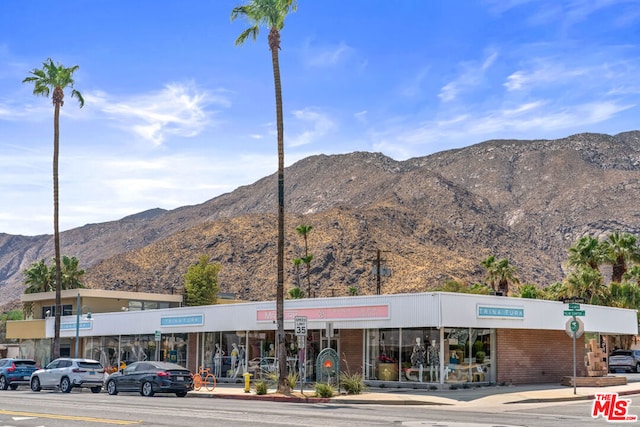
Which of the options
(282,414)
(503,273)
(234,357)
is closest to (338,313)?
(234,357)

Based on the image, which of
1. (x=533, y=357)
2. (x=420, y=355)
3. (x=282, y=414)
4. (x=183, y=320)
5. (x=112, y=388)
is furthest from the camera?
(x=183, y=320)

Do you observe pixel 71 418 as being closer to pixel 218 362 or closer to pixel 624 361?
pixel 218 362

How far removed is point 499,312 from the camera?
35531mm

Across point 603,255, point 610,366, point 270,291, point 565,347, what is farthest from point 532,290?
point 270,291

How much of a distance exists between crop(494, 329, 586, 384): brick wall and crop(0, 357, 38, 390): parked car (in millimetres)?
23234

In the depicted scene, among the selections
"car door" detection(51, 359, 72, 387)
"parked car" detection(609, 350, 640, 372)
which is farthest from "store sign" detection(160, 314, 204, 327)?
"parked car" detection(609, 350, 640, 372)

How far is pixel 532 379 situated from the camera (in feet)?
125

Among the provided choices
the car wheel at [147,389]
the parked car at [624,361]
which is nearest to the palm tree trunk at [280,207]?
the car wheel at [147,389]

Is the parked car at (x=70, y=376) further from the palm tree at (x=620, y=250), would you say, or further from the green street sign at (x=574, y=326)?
the palm tree at (x=620, y=250)

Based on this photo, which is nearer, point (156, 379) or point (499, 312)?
point (156, 379)

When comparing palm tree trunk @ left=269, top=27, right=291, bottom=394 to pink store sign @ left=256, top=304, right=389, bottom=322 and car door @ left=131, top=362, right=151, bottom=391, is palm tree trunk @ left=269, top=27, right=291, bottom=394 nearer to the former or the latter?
pink store sign @ left=256, top=304, right=389, bottom=322

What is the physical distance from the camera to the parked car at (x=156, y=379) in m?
32.9

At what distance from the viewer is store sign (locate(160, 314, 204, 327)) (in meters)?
44.3

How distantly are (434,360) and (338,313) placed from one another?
4.94 metres
